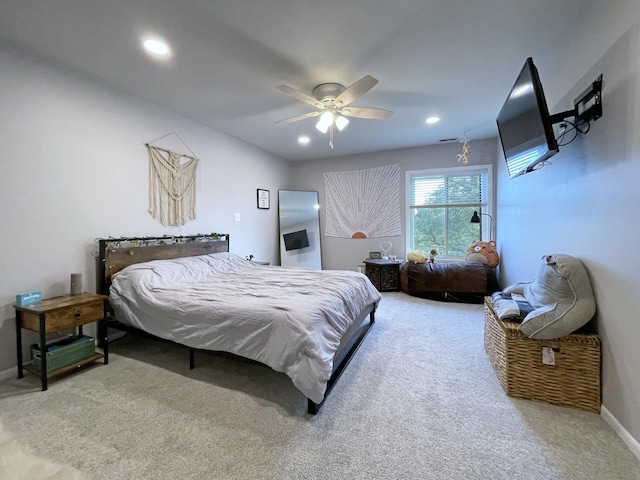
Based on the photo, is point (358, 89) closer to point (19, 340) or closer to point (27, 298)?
point (27, 298)

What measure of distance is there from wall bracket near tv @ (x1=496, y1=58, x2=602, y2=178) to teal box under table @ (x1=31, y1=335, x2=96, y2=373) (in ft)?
12.3

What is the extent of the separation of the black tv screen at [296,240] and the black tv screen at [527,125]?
384 centimetres

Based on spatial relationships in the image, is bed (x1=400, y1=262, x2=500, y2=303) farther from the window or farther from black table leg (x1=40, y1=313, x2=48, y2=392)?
black table leg (x1=40, y1=313, x2=48, y2=392)

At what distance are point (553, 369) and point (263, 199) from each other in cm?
448

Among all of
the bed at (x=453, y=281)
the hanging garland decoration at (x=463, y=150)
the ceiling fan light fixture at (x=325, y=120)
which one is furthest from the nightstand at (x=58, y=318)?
the hanging garland decoration at (x=463, y=150)

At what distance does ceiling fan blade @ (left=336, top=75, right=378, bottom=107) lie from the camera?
2102mm

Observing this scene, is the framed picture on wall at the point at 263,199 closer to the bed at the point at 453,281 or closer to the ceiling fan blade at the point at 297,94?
the ceiling fan blade at the point at 297,94

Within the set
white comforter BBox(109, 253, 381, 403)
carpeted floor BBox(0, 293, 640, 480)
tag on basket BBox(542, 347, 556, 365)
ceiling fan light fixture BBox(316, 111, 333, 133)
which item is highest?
ceiling fan light fixture BBox(316, 111, 333, 133)

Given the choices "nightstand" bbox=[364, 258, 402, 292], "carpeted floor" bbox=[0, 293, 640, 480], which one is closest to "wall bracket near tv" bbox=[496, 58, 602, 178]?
"carpeted floor" bbox=[0, 293, 640, 480]

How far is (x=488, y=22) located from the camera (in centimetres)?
190

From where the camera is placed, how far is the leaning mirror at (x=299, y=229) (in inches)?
218

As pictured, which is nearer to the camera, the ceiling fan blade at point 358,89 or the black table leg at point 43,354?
the black table leg at point 43,354

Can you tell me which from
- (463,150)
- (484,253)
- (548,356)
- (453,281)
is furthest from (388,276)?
(548,356)

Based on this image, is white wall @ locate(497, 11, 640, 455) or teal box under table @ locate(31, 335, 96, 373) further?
teal box under table @ locate(31, 335, 96, 373)
